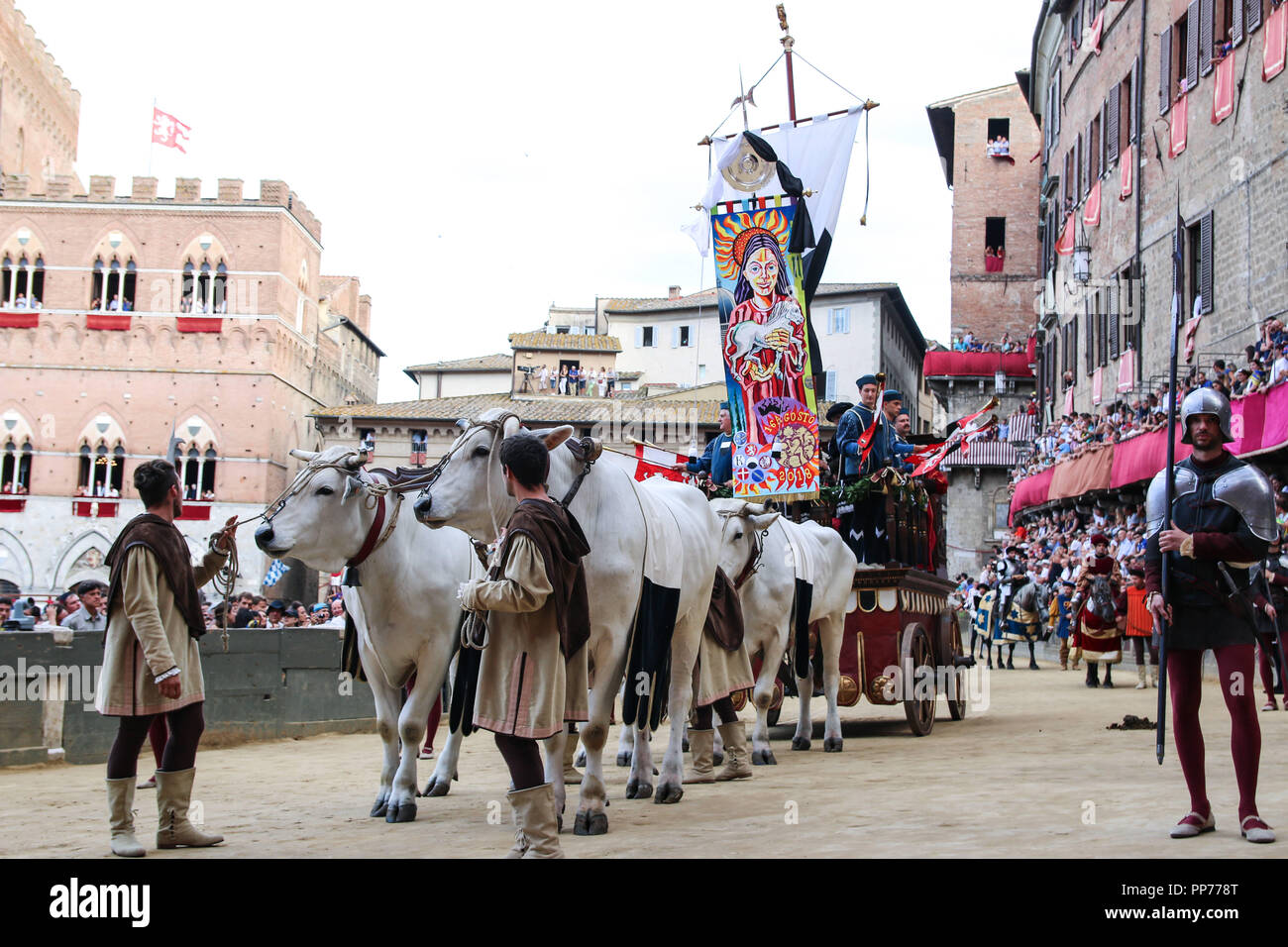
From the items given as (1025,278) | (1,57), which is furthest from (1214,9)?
(1,57)

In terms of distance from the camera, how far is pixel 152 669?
6676mm

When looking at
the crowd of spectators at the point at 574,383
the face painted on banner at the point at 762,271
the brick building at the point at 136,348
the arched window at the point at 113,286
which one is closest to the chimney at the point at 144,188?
the brick building at the point at 136,348

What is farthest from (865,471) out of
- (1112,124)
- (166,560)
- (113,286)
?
(113,286)

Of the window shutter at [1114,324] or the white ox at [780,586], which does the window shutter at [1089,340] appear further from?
Answer: the white ox at [780,586]

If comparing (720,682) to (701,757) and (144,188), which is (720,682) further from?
(144,188)

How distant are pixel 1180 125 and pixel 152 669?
28575 millimetres

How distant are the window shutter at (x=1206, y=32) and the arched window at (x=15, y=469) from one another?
5031cm

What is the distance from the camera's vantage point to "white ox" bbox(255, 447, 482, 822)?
8.18 m

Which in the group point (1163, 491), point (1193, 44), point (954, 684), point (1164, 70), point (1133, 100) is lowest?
point (954, 684)

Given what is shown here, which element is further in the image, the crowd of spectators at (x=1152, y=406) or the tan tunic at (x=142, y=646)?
the crowd of spectators at (x=1152, y=406)

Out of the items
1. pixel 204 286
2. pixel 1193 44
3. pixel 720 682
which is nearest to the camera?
pixel 720 682

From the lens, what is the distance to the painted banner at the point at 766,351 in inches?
485

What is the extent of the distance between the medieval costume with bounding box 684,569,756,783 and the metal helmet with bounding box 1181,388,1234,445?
12.5ft
